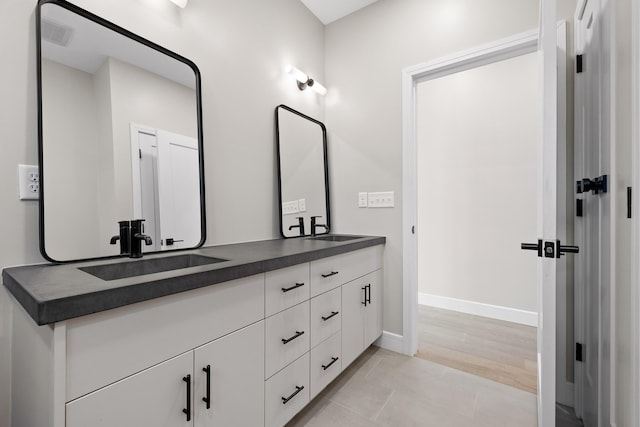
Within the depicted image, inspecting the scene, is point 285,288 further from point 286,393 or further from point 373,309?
point 373,309

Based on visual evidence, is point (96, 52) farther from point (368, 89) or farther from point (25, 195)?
point (368, 89)

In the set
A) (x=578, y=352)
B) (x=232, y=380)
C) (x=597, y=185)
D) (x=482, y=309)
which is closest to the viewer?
(x=232, y=380)

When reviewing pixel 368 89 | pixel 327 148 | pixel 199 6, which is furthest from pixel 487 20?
pixel 199 6

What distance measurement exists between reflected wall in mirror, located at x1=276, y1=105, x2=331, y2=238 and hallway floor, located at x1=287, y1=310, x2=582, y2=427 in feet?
3.60

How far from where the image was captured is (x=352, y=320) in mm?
1922

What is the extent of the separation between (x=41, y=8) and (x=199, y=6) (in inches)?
30.5

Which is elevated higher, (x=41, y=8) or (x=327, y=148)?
(x=41, y=8)

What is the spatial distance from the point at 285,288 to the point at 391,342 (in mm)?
1365

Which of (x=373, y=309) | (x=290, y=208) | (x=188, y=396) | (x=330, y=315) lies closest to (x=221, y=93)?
(x=290, y=208)

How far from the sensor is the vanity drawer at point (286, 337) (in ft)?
4.15

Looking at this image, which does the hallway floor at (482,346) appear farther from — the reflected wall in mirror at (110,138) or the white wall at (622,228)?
the reflected wall in mirror at (110,138)

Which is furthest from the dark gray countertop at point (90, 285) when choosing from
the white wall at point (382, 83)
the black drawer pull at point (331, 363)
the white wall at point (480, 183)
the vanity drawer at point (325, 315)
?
the white wall at point (480, 183)

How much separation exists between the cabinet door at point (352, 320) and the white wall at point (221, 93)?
0.71 m

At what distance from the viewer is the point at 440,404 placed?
65.4 inches
